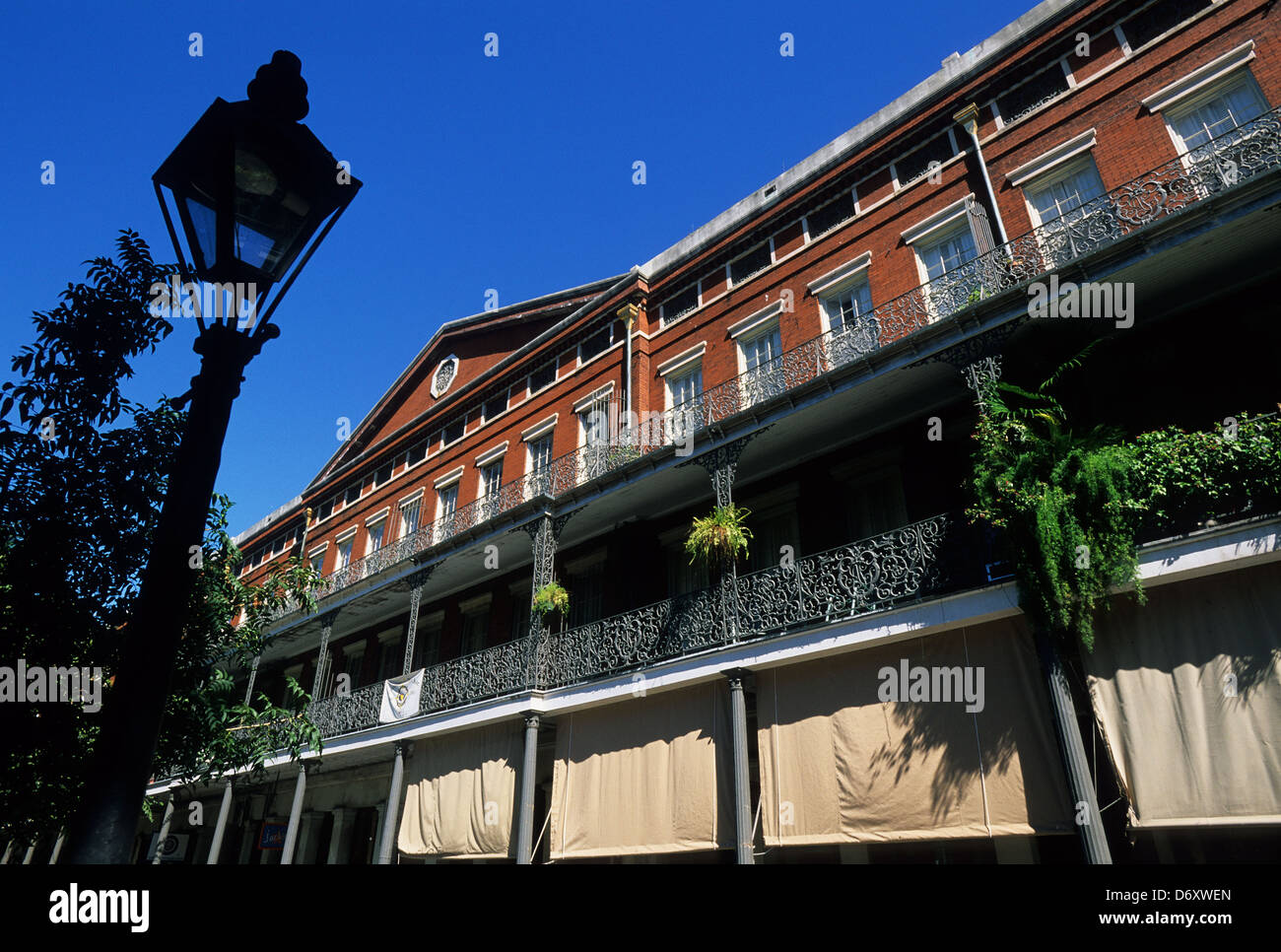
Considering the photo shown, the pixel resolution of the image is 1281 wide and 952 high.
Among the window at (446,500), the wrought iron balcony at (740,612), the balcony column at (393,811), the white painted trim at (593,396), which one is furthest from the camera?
the window at (446,500)

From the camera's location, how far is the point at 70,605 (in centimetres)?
455

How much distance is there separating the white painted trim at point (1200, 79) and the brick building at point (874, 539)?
54mm

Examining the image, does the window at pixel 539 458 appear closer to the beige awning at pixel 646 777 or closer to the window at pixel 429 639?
the window at pixel 429 639

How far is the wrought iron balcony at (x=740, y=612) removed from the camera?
32.3 feet

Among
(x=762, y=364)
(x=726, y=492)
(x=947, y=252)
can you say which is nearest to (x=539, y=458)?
(x=762, y=364)

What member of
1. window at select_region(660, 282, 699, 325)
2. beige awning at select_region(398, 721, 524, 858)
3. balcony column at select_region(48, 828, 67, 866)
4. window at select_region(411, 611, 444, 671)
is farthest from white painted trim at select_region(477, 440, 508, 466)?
balcony column at select_region(48, 828, 67, 866)

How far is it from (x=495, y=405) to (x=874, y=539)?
49.9 feet

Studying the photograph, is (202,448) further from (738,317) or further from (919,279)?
(738,317)

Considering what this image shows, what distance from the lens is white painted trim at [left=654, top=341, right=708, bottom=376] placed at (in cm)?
1767

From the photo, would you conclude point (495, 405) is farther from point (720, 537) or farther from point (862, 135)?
point (720, 537)

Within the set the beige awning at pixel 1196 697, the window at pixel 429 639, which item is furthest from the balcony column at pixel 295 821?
the beige awning at pixel 1196 697

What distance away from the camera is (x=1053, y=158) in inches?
515

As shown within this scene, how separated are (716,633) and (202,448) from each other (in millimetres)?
9877
